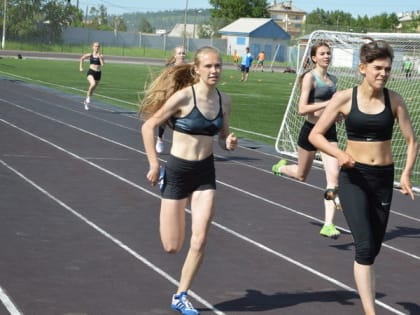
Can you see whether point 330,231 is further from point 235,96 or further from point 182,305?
point 235,96

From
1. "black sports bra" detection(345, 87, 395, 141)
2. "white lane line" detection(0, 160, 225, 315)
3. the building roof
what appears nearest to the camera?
"black sports bra" detection(345, 87, 395, 141)

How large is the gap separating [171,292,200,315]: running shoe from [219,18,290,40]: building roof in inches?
4001

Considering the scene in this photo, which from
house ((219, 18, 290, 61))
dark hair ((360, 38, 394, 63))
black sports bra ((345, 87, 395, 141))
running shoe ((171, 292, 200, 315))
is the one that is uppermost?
dark hair ((360, 38, 394, 63))

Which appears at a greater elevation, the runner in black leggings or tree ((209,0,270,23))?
the runner in black leggings

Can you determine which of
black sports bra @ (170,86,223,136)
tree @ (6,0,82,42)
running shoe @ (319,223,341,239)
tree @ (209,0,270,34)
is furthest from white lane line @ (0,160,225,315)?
tree @ (209,0,270,34)

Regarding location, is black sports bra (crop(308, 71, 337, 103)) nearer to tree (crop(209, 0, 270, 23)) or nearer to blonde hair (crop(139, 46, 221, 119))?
blonde hair (crop(139, 46, 221, 119))

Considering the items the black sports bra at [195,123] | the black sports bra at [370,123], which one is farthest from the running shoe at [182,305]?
the black sports bra at [370,123]

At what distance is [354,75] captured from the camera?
20953mm

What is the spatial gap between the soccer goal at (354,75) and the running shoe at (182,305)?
314 inches

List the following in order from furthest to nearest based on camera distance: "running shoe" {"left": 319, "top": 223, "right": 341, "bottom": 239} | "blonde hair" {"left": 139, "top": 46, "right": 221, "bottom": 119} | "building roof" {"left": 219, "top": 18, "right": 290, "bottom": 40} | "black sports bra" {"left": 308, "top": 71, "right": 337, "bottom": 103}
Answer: "building roof" {"left": 219, "top": 18, "right": 290, "bottom": 40} < "black sports bra" {"left": 308, "top": 71, "right": 337, "bottom": 103} < "running shoe" {"left": 319, "top": 223, "right": 341, "bottom": 239} < "blonde hair" {"left": 139, "top": 46, "right": 221, "bottom": 119}

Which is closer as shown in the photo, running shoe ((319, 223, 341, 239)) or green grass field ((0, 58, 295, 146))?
running shoe ((319, 223, 341, 239))

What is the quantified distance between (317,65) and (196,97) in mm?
3733

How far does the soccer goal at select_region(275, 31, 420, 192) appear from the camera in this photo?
675 inches

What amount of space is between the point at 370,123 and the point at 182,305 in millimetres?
1820
